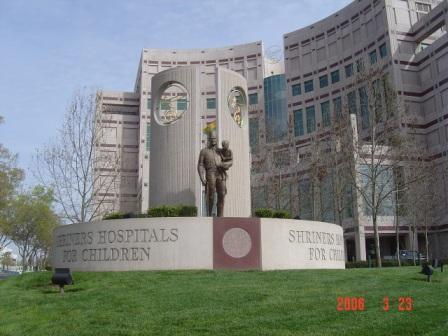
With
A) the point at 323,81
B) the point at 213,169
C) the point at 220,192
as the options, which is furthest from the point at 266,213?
the point at 323,81

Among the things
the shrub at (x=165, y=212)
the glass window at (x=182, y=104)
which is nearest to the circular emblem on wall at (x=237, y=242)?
the shrub at (x=165, y=212)

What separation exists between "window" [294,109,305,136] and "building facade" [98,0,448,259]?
15 centimetres

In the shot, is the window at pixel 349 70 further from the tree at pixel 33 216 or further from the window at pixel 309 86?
the tree at pixel 33 216

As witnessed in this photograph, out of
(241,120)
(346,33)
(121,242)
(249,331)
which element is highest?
(346,33)

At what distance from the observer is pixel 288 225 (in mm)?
17781

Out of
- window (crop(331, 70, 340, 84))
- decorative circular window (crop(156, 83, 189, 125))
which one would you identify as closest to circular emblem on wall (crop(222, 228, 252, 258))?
decorative circular window (crop(156, 83, 189, 125))

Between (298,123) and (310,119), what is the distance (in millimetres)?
2359

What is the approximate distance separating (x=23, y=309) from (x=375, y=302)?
808 cm

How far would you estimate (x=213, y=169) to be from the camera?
19.0 meters

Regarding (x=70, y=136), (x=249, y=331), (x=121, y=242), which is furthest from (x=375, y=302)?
(x=70, y=136)

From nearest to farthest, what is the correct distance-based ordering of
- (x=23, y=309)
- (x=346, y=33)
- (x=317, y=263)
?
(x=23, y=309) → (x=317, y=263) → (x=346, y=33)

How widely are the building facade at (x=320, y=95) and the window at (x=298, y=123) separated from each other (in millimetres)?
154

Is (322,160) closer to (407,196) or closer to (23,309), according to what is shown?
(407,196)
